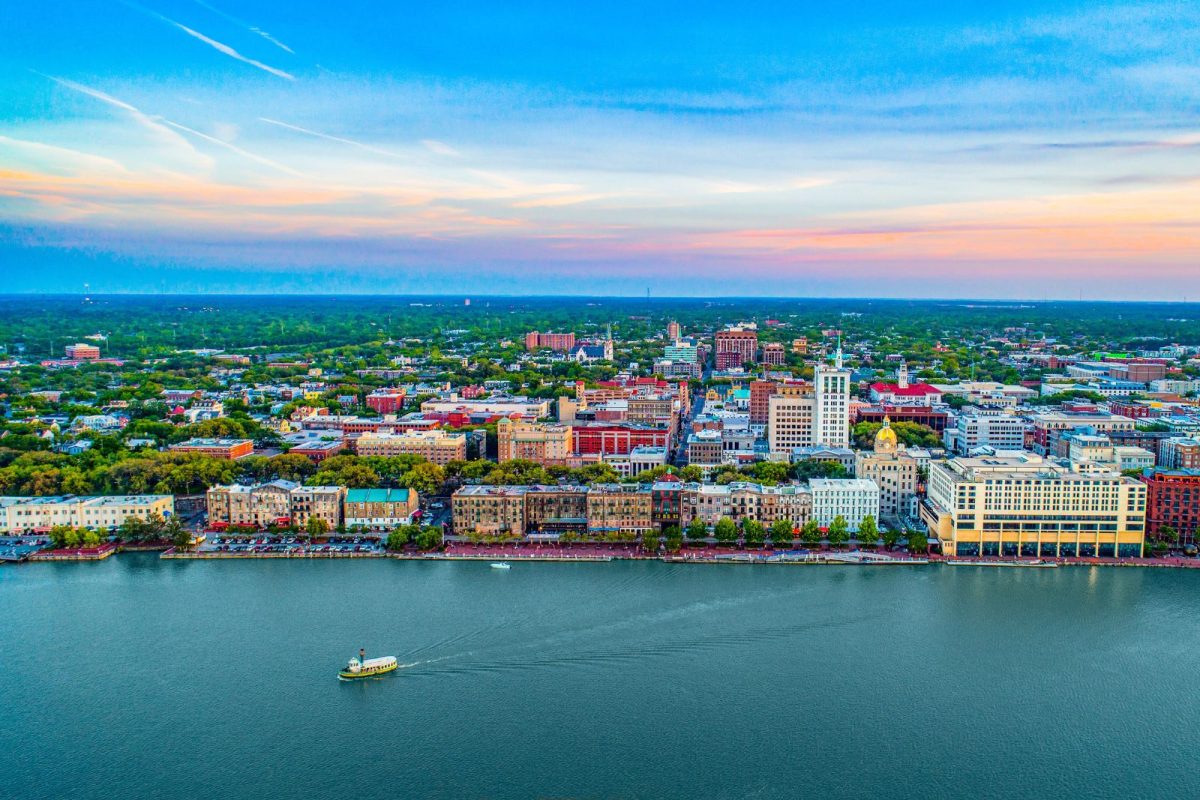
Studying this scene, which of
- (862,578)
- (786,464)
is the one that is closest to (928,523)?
(862,578)

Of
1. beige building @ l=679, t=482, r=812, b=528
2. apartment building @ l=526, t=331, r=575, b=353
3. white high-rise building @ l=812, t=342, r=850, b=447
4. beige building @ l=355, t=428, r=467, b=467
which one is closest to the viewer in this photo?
beige building @ l=679, t=482, r=812, b=528

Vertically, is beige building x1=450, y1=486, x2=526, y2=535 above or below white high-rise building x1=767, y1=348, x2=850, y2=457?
below

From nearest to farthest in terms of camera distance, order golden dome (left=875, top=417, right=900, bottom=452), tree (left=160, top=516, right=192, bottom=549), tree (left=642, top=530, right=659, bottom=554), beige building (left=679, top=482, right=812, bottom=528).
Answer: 1. tree (left=642, top=530, right=659, bottom=554)
2. tree (left=160, top=516, right=192, bottom=549)
3. beige building (left=679, top=482, right=812, bottom=528)
4. golden dome (left=875, top=417, right=900, bottom=452)

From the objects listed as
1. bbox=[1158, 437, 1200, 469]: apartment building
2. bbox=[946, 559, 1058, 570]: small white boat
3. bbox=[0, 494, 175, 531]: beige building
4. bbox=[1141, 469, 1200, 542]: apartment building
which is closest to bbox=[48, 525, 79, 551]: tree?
bbox=[0, 494, 175, 531]: beige building

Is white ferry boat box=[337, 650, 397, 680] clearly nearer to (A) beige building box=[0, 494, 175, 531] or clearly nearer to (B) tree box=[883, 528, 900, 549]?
(A) beige building box=[0, 494, 175, 531]

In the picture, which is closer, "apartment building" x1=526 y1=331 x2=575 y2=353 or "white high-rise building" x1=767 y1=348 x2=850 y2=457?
"white high-rise building" x1=767 y1=348 x2=850 y2=457

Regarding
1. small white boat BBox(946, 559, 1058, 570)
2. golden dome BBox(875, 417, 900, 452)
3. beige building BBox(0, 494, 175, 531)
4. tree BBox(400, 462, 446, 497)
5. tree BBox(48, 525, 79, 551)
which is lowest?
small white boat BBox(946, 559, 1058, 570)

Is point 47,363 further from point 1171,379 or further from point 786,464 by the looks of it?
point 1171,379
